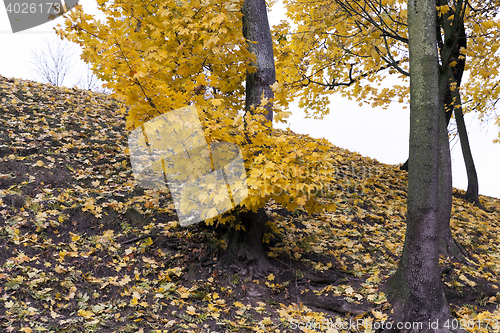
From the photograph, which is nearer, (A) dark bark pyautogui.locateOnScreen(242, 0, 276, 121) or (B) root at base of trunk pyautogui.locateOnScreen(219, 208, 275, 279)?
(B) root at base of trunk pyautogui.locateOnScreen(219, 208, 275, 279)

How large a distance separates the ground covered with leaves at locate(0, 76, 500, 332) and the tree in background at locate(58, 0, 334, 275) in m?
0.72

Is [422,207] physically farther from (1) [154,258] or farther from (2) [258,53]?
(1) [154,258]

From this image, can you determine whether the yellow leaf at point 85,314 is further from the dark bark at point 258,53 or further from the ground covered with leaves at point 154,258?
the dark bark at point 258,53

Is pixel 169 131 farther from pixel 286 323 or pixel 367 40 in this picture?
pixel 367 40

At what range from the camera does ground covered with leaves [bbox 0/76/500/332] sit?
161 inches

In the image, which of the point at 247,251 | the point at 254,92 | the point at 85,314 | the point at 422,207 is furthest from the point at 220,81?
the point at 85,314

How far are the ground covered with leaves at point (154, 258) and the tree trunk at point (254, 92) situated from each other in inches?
8.9

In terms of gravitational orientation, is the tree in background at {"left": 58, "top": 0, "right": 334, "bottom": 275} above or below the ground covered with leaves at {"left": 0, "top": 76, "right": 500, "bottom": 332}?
above

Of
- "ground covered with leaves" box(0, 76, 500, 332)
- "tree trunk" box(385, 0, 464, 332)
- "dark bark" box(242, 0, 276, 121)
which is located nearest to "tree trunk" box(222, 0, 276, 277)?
"dark bark" box(242, 0, 276, 121)

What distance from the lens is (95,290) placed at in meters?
4.30

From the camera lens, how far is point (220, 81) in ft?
18.3

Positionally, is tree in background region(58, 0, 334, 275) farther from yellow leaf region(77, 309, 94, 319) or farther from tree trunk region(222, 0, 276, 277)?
yellow leaf region(77, 309, 94, 319)

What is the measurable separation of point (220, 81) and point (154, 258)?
9.83 ft

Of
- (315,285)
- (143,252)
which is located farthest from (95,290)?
(315,285)
